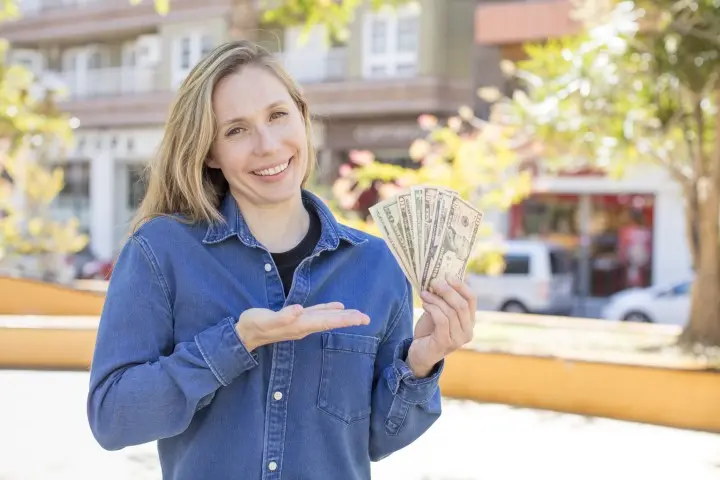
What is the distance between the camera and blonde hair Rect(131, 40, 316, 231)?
5.50 feet

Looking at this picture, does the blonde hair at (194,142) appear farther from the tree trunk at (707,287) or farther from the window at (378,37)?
the window at (378,37)

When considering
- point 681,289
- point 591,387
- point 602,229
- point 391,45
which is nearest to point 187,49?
point 391,45

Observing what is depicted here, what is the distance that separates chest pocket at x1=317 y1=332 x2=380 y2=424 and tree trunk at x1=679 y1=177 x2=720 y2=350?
7.55 meters

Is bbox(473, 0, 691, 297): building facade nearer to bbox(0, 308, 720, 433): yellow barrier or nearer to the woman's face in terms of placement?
bbox(0, 308, 720, 433): yellow barrier

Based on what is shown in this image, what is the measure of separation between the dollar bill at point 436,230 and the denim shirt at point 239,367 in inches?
5.1

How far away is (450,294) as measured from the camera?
1618 mm

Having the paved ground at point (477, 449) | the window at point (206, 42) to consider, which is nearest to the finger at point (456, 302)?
the paved ground at point (477, 449)

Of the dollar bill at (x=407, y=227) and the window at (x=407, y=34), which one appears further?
the window at (x=407, y=34)

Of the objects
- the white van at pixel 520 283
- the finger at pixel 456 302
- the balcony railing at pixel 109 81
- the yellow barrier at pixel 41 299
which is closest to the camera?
the finger at pixel 456 302

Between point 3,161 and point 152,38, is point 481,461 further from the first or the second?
point 152,38

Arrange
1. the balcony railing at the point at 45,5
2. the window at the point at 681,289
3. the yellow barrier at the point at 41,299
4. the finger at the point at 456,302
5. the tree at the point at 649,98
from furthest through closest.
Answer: the balcony railing at the point at 45,5 < the window at the point at 681,289 < the yellow barrier at the point at 41,299 < the tree at the point at 649,98 < the finger at the point at 456,302

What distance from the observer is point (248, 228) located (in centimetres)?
172

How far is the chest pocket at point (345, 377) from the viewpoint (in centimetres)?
166

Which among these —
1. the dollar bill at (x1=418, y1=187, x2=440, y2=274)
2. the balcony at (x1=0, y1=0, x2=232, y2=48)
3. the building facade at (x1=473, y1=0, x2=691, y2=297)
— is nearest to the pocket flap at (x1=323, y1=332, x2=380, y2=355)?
the dollar bill at (x1=418, y1=187, x2=440, y2=274)
